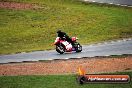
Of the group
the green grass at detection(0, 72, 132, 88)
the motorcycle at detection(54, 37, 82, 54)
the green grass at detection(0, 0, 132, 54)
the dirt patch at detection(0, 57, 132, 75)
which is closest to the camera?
the green grass at detection(0, 72, 132, 88)

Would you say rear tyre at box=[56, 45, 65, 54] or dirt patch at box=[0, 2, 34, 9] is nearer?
rear tyre at box=[56, 45, 65, 54]

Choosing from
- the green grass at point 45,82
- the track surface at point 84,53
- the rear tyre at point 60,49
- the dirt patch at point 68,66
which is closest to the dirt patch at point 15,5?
the track surface at point 84,53

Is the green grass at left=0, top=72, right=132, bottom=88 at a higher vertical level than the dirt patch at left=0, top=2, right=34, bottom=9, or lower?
higher

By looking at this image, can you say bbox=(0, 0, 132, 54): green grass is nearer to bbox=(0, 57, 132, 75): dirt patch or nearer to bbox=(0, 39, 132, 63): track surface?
bbox=(0, 39, 132, 63): track surface

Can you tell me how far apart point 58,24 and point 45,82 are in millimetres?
20698

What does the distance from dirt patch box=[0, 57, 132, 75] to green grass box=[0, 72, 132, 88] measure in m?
0.99

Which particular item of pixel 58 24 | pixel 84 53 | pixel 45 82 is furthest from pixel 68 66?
pixel 58 24

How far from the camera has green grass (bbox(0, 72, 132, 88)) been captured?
20.5 metres

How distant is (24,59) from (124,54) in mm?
7488

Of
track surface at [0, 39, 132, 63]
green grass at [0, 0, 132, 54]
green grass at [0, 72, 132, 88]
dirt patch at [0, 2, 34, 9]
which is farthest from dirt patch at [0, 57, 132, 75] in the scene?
dirt patch at [0, 2, 34, 9]

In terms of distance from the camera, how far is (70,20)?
43.2 metres

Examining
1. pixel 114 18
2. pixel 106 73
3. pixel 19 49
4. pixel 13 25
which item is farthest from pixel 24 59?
pixel 114 18

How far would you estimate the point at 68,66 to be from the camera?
24.1m

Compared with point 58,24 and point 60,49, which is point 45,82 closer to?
point 60,49
